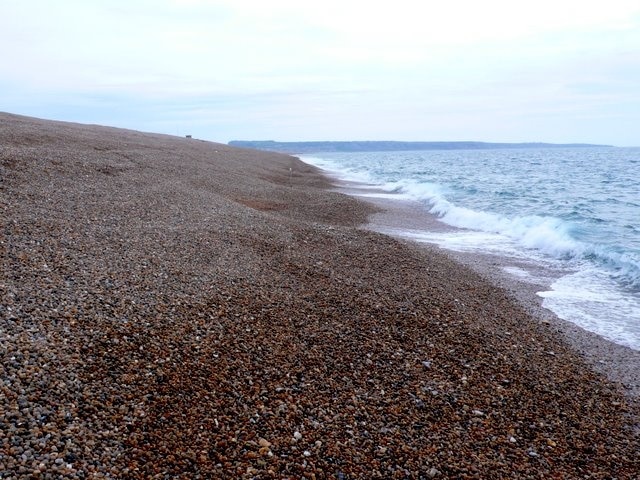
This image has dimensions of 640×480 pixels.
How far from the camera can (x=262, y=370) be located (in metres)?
5.25

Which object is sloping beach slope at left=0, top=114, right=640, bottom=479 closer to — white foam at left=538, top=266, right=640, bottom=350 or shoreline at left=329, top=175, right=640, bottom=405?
shoreline at left=329, top=175, right=640, bottom=405

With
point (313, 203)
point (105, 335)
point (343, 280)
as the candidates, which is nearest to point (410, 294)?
point (343, 280)

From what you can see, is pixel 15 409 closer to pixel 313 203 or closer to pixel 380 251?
pixel 380 251

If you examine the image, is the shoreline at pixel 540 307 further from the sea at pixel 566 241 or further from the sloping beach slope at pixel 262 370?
the sloping beach slope at pixel 262 370

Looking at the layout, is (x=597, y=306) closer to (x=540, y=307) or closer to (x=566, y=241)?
(x=540, y=307)

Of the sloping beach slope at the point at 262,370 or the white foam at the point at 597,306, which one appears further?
the white foam at the point at 597,306

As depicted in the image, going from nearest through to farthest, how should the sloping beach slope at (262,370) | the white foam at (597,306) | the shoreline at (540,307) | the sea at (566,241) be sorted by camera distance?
the sloping beach slope at (262,370), the shoreline at (540,307), the white foam at (597,306), the sea at (566,241)

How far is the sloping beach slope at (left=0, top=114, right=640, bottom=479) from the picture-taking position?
3982mm

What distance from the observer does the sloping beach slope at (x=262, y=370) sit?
3.98 m

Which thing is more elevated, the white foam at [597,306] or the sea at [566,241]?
the sea at [566,241]

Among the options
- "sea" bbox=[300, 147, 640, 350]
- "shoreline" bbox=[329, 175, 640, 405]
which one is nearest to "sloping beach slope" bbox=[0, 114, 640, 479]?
"shoreline" bbox=[329, 175, 640, 405]

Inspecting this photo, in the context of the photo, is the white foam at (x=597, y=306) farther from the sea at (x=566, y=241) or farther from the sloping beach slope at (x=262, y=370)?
the sloping beach slope at (x=262, y=370)

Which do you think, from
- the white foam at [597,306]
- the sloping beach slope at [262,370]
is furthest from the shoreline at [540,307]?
the sloping beach slope at [262,370]

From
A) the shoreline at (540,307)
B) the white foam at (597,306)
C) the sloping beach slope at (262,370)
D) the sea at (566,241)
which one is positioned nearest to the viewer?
the sloping beach slope at (262,370)
